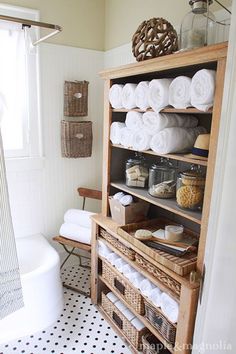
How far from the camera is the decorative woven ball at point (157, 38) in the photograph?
131cm

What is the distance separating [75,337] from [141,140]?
138 centimetres

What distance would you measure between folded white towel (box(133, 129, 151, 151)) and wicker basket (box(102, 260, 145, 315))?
80cm

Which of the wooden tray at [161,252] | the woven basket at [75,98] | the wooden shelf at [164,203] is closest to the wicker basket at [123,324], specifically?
the wooden tray at [161,252]

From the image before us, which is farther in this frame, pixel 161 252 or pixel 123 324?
pixel 123 324

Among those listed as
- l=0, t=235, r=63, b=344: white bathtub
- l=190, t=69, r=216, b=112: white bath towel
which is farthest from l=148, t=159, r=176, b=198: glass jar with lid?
l=0, t=235, r=63, b=344: white bathtub

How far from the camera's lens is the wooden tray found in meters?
1.21

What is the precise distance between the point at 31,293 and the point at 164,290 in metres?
0.96

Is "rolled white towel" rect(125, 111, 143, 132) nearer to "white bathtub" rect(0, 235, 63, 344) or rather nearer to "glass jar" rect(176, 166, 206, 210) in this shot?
"glass jar" rect(176, 166, 206, 210)

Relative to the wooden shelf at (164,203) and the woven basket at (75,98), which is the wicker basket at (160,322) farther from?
the woven basket at (75,98)

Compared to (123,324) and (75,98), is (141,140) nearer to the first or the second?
(75,98)

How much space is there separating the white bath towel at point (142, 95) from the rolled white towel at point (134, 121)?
67 millimetres

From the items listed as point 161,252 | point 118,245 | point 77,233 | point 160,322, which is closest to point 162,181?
point 161,252

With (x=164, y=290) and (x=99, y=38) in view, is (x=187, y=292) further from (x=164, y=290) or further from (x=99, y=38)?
(x=99, y=38)

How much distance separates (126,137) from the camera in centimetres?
157
